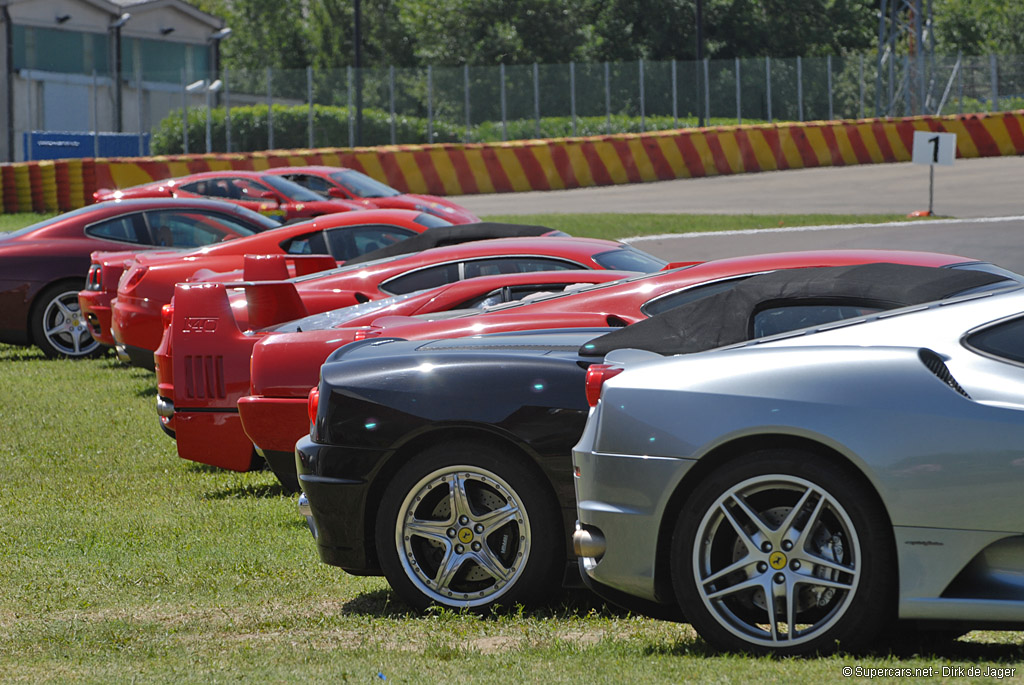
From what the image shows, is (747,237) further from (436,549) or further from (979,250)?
(436,549)

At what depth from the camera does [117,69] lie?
151 ft

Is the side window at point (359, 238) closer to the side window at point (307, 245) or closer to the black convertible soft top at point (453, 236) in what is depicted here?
the side window at point (307, 245)

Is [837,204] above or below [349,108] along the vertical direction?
below

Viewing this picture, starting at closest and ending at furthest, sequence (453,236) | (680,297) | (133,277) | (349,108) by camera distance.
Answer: (680,297) → (453,236) → (133,277) → (349,108)

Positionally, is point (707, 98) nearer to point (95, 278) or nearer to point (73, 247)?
point (73, 247)

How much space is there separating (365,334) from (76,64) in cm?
4617

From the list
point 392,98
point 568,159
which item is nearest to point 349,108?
point 392,98

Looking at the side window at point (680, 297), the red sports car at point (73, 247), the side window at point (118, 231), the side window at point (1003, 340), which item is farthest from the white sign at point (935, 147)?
the side window at point (1003, 340)

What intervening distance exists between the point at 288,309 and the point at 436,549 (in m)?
3.38

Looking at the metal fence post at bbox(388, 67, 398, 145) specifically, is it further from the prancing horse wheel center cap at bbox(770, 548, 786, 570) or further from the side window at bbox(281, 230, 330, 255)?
the prancing horse wheel center cap at bbox(770, 548, 786, 570)

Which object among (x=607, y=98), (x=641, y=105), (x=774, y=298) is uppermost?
(x=607, y=98)

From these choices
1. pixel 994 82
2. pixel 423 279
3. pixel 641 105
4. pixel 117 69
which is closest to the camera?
pixel 423 279

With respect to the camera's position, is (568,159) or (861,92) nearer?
(568,159)

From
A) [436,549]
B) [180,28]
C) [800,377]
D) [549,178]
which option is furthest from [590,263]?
[180,28]
